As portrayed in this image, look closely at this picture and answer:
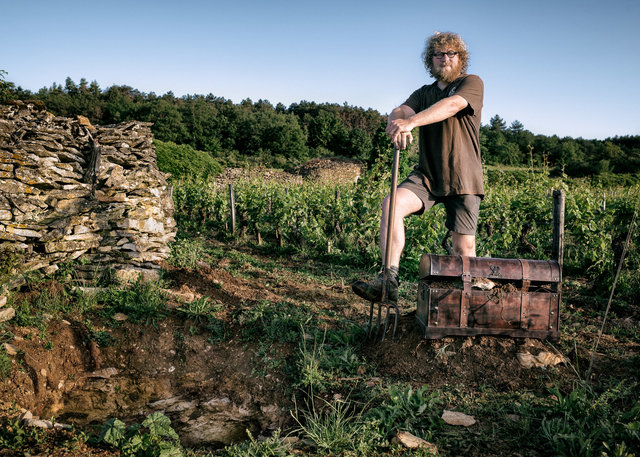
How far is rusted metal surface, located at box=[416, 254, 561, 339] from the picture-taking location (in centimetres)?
285

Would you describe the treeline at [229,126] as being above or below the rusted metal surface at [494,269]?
above

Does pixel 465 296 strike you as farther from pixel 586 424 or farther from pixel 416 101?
pixel 416 101

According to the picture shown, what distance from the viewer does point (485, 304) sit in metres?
2.87

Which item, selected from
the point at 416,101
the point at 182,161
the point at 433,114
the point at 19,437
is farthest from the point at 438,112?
the point at 182,161

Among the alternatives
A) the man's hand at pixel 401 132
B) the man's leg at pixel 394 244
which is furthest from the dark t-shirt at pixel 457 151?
the man's hand at pixel 401 132

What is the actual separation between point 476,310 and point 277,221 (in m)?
6.40

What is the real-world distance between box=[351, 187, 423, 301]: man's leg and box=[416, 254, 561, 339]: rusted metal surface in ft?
0.88

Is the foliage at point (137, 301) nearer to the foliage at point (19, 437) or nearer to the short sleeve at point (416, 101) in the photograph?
the foliage at point (19, 437)

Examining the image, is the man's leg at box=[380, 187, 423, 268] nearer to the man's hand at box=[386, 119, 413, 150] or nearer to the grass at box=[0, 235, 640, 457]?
the man's hand at box=[386, 119, 413, 150]

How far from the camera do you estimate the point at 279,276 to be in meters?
6.08

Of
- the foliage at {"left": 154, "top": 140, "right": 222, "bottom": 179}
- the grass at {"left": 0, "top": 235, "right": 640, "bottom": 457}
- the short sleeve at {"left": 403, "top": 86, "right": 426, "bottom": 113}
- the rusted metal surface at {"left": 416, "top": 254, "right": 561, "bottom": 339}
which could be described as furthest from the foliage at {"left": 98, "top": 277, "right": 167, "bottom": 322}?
the foliage at {"left": 154, "top": 140, "right": 222, "bottom": 179}

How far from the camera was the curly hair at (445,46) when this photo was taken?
9.86 ft

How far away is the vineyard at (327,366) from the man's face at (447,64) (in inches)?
63.1

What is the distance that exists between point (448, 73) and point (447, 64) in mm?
66
